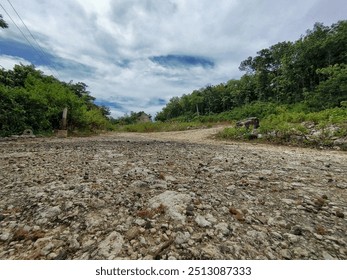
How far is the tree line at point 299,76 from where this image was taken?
1973 centimetres

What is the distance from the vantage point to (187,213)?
6.00 ft

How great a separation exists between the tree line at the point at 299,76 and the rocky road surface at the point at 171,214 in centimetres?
1980

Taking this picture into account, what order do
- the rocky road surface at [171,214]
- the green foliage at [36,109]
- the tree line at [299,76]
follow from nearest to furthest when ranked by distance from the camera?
the rocky road surface at [171,214]
the green foliage at [36,109]
the tree line at [299,76]

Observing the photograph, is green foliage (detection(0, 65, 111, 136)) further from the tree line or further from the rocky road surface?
the tree line

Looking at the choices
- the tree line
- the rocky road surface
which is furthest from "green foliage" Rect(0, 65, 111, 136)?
the tree line

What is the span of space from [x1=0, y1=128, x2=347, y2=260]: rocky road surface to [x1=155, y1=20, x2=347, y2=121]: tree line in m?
19.8

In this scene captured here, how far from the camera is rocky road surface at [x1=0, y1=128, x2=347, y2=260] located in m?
1.35

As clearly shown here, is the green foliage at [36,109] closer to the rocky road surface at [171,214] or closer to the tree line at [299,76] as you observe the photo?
the rocky road surface at [171,214]

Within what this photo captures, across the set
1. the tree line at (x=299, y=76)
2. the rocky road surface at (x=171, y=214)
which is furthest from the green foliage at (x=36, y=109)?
the tree line at (x=299, y=76)

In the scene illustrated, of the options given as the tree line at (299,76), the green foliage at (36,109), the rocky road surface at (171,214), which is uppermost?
the tree line at (299,76)

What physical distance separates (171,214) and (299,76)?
42.3 meters

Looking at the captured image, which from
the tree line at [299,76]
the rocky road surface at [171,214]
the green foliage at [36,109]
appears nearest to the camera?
the rocky road surface at [171,214]

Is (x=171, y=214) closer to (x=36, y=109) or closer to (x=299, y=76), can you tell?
(x=36, y=109)
